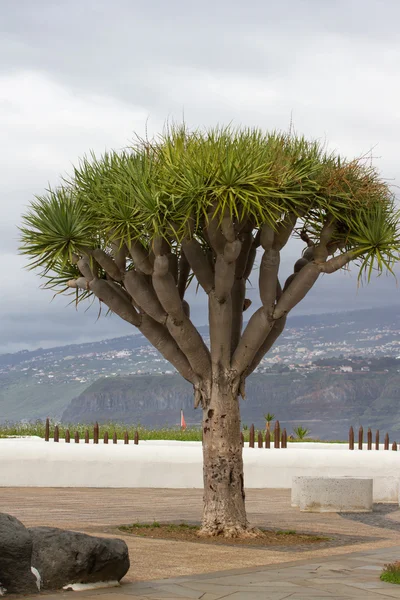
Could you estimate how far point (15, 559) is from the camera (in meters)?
8.70

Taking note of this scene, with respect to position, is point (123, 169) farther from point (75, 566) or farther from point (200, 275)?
point (75, 566)

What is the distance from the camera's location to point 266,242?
44.7 ft

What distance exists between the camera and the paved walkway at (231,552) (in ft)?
29.9

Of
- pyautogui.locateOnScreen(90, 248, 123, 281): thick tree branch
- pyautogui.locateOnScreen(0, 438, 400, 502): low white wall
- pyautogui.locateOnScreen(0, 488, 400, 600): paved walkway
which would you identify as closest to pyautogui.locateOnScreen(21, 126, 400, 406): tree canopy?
pyautogui.locateOnScreen(90, 248, 123, 281): thick tree branch

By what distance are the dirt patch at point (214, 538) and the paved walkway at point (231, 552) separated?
0.32m

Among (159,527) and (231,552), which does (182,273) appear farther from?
(231,552)

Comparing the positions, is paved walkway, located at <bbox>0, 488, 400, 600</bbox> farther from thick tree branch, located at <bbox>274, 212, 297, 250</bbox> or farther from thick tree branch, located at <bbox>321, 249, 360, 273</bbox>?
thick tree branch, located at <bbox>274, 212, 297, 250</bbox>

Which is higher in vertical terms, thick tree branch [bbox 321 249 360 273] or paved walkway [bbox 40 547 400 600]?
thick tree branch [bbox 321 249 360 273]

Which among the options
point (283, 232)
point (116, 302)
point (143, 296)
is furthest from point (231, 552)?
point (283, 232)

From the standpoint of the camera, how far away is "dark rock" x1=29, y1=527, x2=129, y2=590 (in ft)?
29.9

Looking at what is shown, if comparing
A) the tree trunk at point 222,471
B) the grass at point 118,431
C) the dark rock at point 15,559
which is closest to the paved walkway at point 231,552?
the dark rock at point 15,559

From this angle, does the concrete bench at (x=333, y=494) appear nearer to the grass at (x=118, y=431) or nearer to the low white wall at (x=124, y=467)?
the low white wall at (x=124, y=467)

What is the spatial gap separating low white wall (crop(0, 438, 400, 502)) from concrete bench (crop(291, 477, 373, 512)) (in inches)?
153

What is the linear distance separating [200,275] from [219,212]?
1.20m
